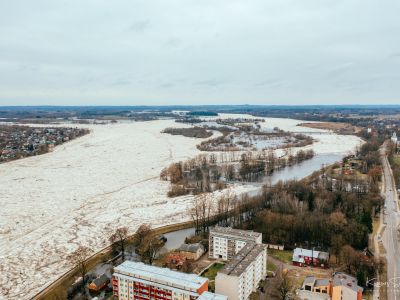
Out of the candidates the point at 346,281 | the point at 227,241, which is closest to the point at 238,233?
the point at 227,241

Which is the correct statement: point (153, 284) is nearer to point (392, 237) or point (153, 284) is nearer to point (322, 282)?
point (322, 282)

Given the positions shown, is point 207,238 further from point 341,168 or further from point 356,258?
point 341,168

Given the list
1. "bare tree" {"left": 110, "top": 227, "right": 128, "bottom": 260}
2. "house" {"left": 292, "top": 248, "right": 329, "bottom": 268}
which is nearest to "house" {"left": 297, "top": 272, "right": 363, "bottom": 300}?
"house" {"left": 292, "top": 248, "right": 329, "bottom": 268}

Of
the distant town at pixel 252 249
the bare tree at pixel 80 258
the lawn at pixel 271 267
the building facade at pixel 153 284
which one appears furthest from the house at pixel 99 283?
the lawn at pixel 271 267

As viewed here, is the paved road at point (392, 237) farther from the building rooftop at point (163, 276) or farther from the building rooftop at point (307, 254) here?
the building rooftop at point (163, 276)

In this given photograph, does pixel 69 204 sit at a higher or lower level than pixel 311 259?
higher

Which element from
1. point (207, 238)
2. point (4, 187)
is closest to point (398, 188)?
point (207, 238)

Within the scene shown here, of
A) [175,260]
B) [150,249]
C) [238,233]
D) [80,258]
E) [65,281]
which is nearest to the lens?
[65,281]
